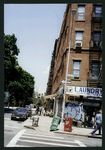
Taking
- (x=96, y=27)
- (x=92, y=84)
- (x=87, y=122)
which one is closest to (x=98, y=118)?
(x=87, y=122)

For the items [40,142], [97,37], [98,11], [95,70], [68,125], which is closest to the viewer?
[40,142]

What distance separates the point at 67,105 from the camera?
64.9ft

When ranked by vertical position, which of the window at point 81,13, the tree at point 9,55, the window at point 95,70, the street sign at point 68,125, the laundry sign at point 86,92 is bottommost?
the street sign at point 68,125

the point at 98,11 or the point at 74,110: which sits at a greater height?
the point at 98,11

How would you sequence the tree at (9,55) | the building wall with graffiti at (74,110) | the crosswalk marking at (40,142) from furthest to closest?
1. the tree at (9,55)
2. the building wall with graffiti at (74,110)
3. the crosswalk marking at (40,142)

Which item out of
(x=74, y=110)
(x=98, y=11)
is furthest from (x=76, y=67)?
(x=98, y=11)

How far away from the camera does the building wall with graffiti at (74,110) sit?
1930 centimetres

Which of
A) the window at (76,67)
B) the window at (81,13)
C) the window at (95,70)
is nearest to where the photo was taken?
the window at (95,70)

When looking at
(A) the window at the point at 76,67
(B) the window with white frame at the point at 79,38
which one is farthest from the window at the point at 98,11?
(A) the window at the point at 76,67

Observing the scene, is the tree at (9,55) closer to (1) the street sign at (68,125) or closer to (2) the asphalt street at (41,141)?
(1) the street sign at (68,125)

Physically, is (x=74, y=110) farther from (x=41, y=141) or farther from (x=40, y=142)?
(x=40, y=142)

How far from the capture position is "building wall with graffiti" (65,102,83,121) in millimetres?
19297

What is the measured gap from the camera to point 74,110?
19500 millimetres

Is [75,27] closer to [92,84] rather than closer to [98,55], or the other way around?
[98,55]
